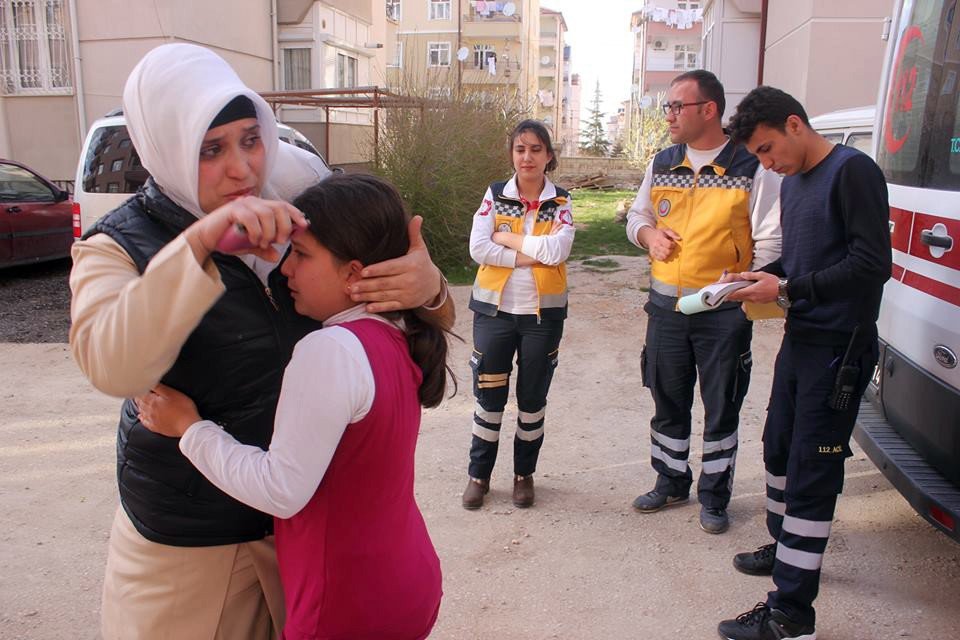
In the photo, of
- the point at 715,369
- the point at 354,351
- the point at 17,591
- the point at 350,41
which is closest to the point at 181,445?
the point at 354,351

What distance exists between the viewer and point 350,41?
20.8 m

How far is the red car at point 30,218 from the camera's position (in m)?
9.77

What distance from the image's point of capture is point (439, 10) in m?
42.5

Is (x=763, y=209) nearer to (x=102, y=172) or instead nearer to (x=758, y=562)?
(x=758, y=562)

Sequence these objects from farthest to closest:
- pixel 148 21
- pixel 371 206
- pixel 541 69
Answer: pixel 541 69 → pixel 148 21 → pixel 371 206

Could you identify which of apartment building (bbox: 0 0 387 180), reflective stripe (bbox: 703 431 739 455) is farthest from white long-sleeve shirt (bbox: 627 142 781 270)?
apartment building (bbox: 0 0 387 180)

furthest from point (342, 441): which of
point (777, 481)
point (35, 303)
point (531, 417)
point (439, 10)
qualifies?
point (439, 10)

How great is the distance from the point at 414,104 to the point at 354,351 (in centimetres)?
1026

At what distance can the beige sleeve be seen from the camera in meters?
1.19

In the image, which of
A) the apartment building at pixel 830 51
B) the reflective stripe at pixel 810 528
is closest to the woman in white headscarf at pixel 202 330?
the reflective stripe at pixel 810 528

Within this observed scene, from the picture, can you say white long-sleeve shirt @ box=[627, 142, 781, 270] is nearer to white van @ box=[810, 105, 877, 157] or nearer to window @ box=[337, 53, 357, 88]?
white van @ box=[810, 105, 877, 157]

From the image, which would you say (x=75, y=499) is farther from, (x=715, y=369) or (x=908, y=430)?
(x=908, y=430)

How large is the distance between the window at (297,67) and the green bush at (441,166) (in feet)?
26.4

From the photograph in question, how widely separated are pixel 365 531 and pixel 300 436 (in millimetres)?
250
